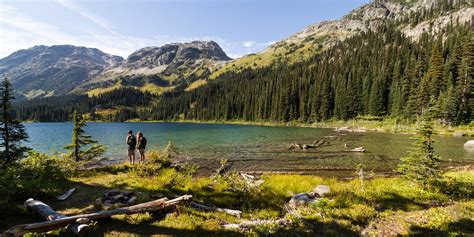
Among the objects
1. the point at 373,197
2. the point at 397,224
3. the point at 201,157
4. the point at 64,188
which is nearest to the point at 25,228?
the point at 64,188

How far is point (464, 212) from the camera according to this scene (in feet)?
31.1

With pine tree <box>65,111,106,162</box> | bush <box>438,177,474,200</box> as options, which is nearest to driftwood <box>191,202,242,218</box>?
bush <box>438,177,474,200</box>

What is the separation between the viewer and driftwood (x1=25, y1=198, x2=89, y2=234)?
7293 millimetres

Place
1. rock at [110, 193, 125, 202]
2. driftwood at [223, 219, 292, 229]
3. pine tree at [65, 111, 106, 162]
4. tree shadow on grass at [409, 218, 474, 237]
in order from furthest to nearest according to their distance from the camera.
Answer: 1. pine tree at [65, 111, 106, 162]
2. rock at [110, 193, 125, 202]
3. driftwood at [223, 219, 292, 229]
4. tree shadow on grass at [409, 218, 474, 237]

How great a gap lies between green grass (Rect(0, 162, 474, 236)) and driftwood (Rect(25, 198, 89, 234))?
0.96 ft

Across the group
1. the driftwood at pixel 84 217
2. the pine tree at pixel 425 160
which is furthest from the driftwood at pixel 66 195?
the pine tree at pixel 425 160

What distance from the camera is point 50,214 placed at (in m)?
8.12

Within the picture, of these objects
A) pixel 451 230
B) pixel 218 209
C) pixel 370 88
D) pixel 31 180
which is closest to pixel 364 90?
pixel 370 88

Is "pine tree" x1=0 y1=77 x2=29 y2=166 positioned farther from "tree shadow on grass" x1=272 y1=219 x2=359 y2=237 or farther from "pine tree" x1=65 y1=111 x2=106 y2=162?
"tree shadow on grass" x1=272 y1=219 x2=359 y2=237

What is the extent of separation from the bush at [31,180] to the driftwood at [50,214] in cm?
93

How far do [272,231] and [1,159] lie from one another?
58.7 feet

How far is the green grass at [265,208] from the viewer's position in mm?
8148

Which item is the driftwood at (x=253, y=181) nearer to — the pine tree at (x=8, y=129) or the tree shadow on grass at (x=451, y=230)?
the tree shadow on grass at (x=451, y=230)

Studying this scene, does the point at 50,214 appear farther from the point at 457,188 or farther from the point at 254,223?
the point at 457,188
